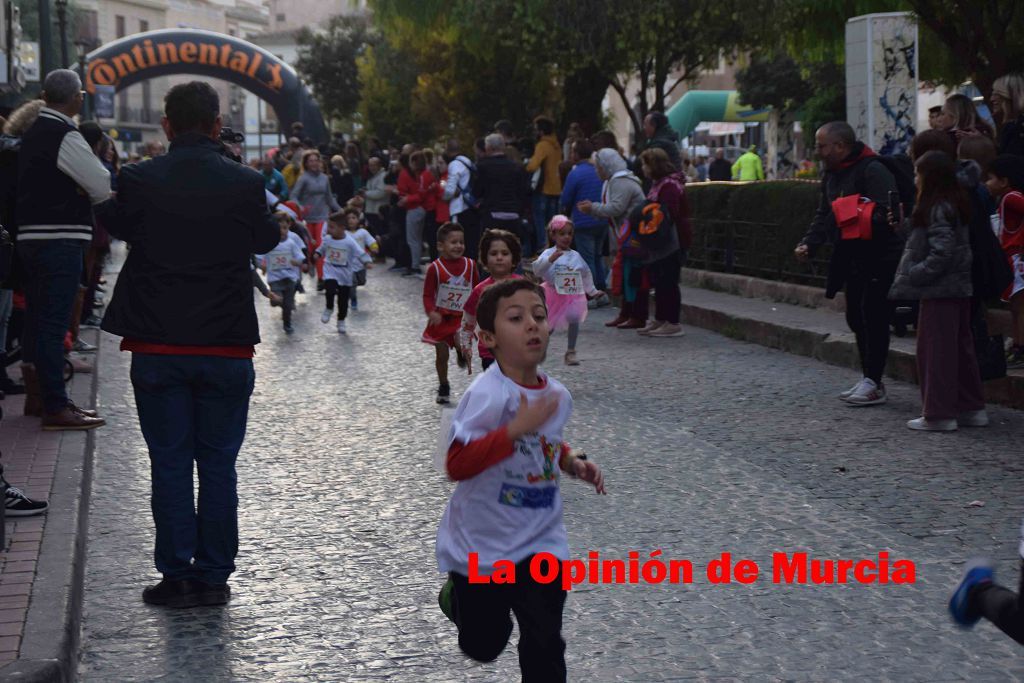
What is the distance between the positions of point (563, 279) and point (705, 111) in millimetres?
31902

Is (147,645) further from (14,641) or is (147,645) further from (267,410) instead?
(267,410)

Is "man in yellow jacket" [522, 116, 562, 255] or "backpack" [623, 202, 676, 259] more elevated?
"man in yellow jacket" [522, 116, 562, 255]

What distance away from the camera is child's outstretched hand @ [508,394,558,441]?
366 centimetres

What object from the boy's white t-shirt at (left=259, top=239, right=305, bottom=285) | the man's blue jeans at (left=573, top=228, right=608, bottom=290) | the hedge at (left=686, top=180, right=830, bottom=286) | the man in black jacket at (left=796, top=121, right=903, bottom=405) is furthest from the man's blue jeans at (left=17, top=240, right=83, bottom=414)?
the man's blue jeans at (left=573, top=228, right=608, bottom=290)

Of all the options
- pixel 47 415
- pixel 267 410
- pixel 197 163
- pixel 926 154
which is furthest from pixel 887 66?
pixel 197 163

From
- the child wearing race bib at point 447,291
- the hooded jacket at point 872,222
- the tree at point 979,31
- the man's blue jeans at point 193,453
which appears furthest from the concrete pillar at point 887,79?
the man's blue jeans at point 193,453

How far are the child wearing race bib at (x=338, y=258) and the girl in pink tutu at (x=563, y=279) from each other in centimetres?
396

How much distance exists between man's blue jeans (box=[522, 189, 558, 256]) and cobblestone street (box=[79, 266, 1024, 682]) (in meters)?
8.81

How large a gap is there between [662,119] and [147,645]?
39.2 ft

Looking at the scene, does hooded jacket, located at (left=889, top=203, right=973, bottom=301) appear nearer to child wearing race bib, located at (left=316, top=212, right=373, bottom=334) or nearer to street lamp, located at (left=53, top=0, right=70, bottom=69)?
child wearing race bib, located at (left=316, top=212, right=373, bottom=334)

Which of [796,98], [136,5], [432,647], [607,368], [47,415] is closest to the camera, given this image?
[432,647]

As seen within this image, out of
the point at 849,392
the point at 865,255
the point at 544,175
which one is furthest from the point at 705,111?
the point at 865,255

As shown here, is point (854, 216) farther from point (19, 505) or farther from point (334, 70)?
point (334, 70)

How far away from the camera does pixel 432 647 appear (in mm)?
4801
